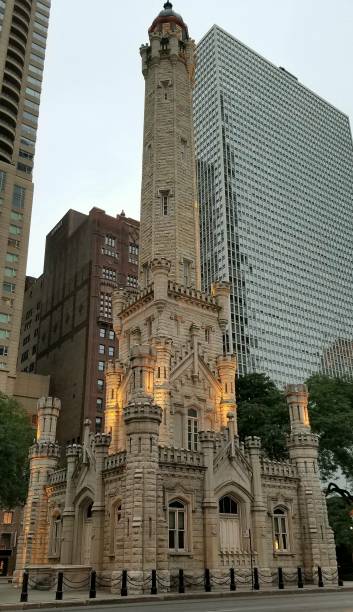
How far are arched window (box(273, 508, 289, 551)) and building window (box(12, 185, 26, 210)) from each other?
72453mm

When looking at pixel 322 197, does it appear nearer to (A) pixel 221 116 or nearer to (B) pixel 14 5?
(A) pixel 221 116

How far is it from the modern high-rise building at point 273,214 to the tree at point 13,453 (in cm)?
7407

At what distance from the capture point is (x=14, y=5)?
106m

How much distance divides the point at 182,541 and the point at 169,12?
157 ft

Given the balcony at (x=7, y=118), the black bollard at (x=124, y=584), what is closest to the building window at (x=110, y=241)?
the balcony at (x=7, y=118)

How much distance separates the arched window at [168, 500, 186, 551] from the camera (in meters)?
30.9

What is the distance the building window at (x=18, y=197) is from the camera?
308 feet

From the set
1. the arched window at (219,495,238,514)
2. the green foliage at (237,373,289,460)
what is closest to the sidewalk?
the arched window at (219,495,238,514)

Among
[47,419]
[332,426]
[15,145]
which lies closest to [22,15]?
[15,145]

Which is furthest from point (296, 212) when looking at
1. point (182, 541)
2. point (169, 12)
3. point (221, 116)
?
point (182, 541)

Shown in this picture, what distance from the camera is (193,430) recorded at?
126 feet

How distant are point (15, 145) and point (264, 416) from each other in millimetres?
71367

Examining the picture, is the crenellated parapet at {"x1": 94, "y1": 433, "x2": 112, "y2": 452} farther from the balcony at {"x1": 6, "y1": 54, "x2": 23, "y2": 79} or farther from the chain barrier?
the balcony at {"x1": 6, "y1": 54, "x2": 23, "y2": 79}

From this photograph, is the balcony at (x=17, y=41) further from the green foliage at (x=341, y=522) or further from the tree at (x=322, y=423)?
the green foliage at (x=341, y=522)
